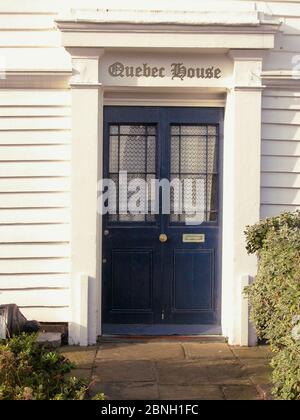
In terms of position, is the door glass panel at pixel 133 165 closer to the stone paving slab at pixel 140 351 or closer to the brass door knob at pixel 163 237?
the brass door knob at pixel 163 237

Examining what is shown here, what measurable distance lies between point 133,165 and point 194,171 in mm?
731

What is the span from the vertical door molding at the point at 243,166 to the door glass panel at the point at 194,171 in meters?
0.51

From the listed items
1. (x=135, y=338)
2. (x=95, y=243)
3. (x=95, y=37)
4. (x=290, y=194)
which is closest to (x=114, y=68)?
(x=95, y=37)

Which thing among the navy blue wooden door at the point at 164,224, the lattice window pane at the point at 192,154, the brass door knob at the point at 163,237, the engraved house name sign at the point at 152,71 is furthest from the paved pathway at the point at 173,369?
the engraved house name sign at the point at 152,71

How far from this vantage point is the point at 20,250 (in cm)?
752

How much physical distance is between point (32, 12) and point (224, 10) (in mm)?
2147

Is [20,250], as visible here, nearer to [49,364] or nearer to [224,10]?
[49,364]

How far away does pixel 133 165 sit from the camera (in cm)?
788

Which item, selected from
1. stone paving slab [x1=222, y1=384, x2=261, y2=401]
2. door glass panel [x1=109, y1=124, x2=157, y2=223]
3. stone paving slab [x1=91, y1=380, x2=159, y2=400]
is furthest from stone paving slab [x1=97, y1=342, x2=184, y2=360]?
door glass panel [x1=109, y1=124, x2=157, y2=223]

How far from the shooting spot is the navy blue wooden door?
7.82 m

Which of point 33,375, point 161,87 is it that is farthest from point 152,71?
point 33,375

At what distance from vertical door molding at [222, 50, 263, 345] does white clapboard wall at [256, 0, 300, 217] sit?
0.19m

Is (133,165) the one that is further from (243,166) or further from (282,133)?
(282,133)

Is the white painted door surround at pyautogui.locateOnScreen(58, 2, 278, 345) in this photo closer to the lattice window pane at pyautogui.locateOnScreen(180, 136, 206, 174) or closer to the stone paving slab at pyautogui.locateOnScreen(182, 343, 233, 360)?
the stone paving slab at pyautogui.locateOnScreen(182, 343, 233, 360)
